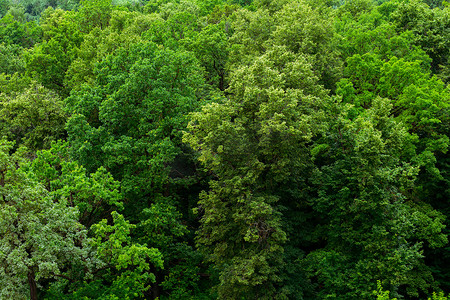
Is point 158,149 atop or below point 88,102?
below

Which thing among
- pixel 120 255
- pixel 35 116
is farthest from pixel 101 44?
pixel 120 255

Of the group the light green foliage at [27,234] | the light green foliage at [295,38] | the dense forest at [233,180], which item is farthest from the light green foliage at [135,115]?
the light green foliage at [295,38]

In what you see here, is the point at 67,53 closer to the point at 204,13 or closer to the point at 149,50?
the point at 149,50

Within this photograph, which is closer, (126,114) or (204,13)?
(126,114)

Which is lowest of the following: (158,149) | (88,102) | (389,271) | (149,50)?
(389,271)

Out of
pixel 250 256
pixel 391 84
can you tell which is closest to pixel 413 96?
pixel 391 84

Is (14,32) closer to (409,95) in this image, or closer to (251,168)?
(251,168)

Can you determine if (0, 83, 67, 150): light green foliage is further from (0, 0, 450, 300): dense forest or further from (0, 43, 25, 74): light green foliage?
(0, 43, 25, 74): light green foliage
